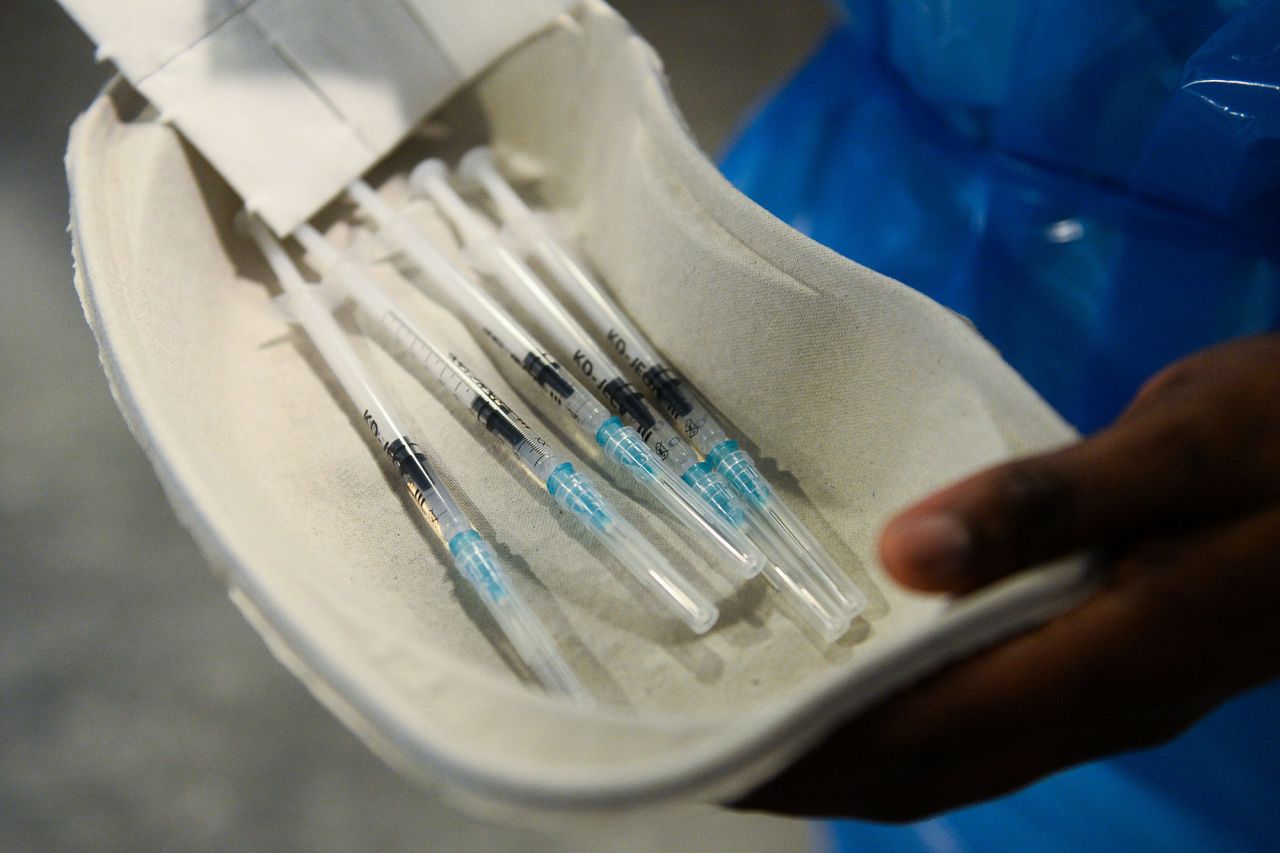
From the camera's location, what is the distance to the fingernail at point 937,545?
0.38 m

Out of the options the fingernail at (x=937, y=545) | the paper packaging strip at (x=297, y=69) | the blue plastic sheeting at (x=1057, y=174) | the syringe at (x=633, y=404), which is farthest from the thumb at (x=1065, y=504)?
the paper packaging strip at (x=297, y=69)

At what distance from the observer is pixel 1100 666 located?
0.38 m

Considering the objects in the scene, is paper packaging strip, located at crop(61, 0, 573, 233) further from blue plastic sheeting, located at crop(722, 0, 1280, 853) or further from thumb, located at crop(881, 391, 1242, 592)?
thumb, located at crop(881, 391, 1242, 592)

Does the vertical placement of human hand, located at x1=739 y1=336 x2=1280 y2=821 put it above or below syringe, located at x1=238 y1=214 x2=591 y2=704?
below

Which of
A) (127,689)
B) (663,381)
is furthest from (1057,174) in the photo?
(127,689)

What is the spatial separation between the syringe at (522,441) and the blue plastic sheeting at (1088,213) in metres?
0.38

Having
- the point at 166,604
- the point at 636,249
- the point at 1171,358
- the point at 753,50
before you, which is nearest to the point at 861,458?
the point at 636,249

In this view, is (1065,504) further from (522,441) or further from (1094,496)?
(522,441)

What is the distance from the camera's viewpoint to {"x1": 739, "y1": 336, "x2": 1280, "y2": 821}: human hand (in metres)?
0.38

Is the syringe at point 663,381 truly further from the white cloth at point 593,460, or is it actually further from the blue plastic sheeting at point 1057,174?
the blue plastic sheeting at point 1057,174

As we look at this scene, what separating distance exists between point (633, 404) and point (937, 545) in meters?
0.29

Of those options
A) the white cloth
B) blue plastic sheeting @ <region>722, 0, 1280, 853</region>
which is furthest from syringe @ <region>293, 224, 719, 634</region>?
blue plastic sheeting @ <region>722, 0, 1280, 853</region>

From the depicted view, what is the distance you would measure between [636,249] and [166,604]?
756 mm

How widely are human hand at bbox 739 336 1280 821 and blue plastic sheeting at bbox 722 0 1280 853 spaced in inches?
14.2
